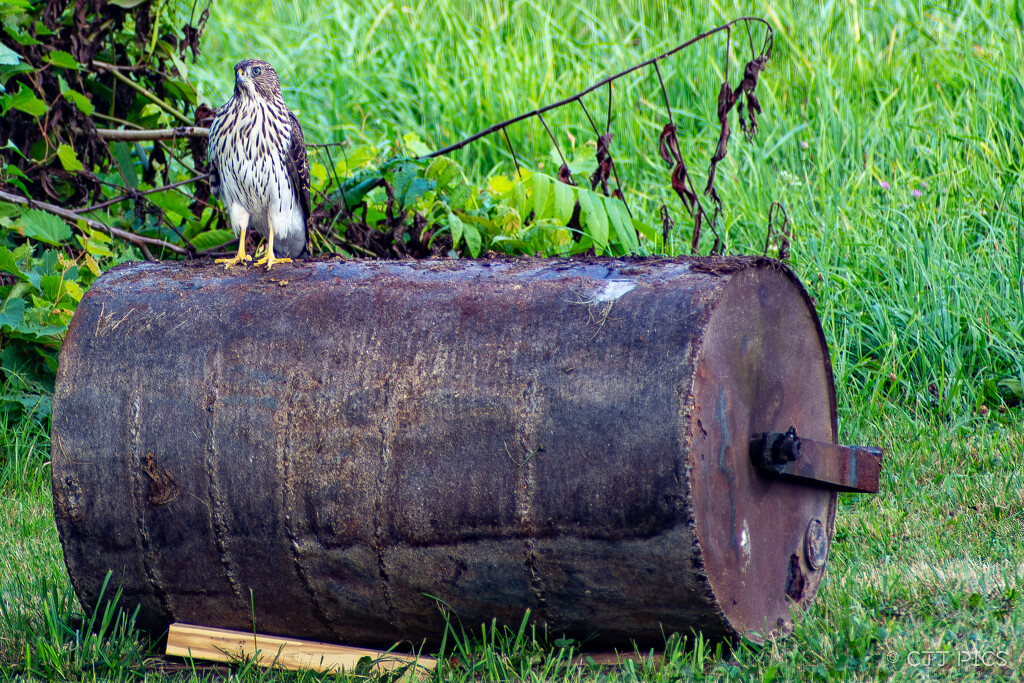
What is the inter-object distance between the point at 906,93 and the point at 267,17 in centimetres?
571

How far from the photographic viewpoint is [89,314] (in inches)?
107

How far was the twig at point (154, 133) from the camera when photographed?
4832 mm

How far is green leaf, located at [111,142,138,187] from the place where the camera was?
4941 mm

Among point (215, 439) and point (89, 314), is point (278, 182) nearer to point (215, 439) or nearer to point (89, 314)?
point (89, 314)

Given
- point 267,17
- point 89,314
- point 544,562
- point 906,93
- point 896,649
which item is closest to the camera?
point 544,562

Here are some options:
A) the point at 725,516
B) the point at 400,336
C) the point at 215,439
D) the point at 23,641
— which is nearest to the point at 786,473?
the point at 725,516

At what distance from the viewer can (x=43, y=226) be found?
4215 mm

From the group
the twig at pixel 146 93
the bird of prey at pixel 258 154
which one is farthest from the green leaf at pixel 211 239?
the bird of prey at pixel 258 154

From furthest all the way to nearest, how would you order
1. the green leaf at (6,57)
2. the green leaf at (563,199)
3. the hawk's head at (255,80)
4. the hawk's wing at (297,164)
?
the green leaf at (563,199)
the green leaf at (6,57)
the hawk's wing at (297,164)
the hawk's head at (255,80)

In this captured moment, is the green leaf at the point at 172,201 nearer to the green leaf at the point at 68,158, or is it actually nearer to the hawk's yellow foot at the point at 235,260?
the green leaf at the point at 68,158

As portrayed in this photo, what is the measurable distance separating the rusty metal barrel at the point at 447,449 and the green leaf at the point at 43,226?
5.56 ft

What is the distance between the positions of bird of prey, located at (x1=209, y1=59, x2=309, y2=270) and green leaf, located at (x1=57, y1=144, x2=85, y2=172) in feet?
3.82

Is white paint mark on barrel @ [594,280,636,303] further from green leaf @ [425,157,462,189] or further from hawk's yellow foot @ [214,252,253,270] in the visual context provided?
green leaf @ [425,157,462,189]

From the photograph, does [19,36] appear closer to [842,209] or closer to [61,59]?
[61,59]
